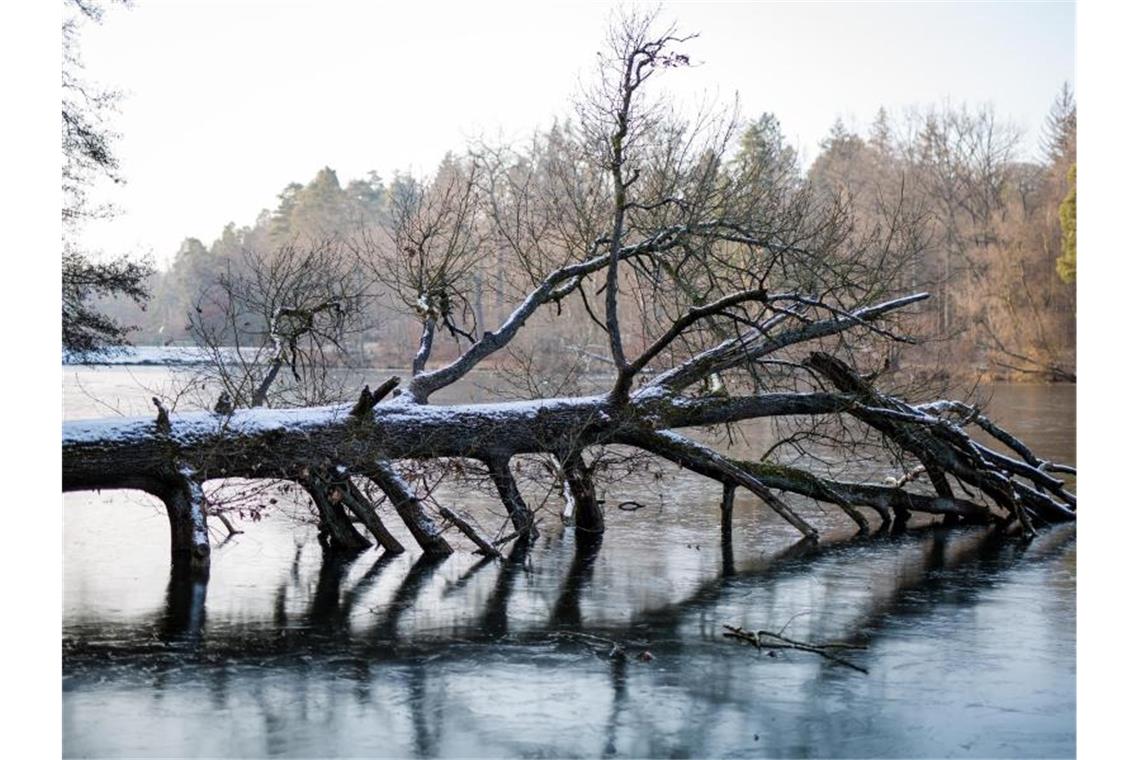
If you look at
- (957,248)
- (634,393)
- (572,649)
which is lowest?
(572,649)

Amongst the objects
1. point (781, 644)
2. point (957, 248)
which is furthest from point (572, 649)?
point (957, 248)

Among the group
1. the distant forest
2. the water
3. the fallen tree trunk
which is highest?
the distant forest

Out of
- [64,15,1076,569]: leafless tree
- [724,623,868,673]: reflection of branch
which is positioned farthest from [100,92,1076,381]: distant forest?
[724,623,868,673]: reflection of branch

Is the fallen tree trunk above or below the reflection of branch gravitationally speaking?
above

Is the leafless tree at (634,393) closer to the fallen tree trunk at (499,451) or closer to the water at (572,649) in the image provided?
the fallen tree trunk at (499,451)

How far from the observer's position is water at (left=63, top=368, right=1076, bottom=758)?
5.89 meters

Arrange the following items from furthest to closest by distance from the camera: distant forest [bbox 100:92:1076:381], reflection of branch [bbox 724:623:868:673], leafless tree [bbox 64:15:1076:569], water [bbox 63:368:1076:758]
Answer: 1. distant forest [bbox 100:92:1076:381]
2. leafless tree [bbox 64:15:1076:569]
3. reflection of branch [bbox 724:623:868:673]
4. water [bbox 63:368:1076:758]

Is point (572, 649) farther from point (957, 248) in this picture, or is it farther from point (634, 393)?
point (957, 248)

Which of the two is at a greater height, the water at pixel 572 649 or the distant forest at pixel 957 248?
the distant forest at pixel 957 248

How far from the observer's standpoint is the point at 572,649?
744cm

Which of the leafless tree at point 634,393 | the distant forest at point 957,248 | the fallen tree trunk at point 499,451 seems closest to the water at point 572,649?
the fallen tree trunk at point 499,451

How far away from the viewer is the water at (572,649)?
589cm

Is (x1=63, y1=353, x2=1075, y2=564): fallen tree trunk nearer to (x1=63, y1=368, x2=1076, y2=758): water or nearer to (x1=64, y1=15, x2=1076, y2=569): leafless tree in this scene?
(x1=64, y1=15, x2=1076, y2=569): leafless tree
